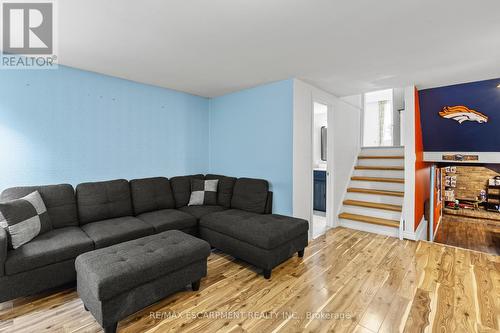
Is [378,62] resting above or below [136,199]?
above

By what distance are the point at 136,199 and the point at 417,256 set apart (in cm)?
370

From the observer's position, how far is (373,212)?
13.3 feet

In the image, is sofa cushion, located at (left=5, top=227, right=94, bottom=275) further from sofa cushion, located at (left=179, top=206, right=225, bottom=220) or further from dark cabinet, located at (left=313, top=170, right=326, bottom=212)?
dark cabinet, located at (left=313, top=170, right=326, bottom=212)

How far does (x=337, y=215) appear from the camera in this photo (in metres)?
4.24

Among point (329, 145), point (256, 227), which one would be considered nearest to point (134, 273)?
point (256, 227)

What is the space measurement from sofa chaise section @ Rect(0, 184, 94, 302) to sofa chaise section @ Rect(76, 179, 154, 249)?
125 millimetres

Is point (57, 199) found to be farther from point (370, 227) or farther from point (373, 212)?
point (373, 212)

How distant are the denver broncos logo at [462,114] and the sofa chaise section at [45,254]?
4.88m

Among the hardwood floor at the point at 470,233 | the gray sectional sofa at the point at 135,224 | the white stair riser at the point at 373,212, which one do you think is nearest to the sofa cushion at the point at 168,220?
the gray sectional sofa at the point at 135,224

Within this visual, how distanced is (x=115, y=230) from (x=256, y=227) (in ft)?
4.89

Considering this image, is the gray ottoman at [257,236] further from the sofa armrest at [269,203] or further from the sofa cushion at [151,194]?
the sofa cushion at [151,194]

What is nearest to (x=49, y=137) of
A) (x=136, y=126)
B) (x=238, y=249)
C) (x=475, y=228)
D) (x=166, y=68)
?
(x=136, y=126)

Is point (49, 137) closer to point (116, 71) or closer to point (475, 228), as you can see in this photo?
point (116, 71)

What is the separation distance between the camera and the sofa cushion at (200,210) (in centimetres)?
319
